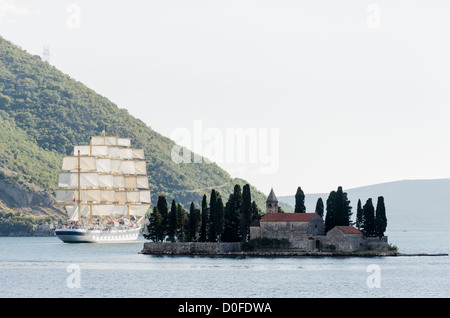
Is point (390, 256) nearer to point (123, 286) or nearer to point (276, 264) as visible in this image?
point (276, 264)

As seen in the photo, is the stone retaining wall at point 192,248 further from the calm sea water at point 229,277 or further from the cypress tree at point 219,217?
the cypress tree at point 219,217

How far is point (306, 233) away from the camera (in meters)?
128

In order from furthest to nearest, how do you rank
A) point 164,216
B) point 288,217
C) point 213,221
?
point 164,216 → point 213,221 → point 288,217

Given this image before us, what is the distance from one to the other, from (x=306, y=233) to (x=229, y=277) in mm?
28600

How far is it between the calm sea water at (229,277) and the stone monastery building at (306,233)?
3.59 meters

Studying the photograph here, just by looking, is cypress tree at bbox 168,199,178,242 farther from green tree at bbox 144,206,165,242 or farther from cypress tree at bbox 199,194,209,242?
cypress tree at bbox 199,194,209,242

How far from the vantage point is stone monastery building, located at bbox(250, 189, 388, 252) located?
416 ft

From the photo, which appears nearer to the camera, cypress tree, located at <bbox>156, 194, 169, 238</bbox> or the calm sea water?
the calm sea water

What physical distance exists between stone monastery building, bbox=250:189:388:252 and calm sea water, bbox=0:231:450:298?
3.59m

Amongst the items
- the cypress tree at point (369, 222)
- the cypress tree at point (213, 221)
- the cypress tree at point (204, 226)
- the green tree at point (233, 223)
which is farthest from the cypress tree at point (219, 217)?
the cypress tree at point (369, 222)

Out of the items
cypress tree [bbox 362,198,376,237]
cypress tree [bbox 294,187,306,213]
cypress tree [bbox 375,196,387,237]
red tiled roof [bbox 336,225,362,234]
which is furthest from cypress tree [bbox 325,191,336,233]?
cypress tree [bbox 375,196,387,237]

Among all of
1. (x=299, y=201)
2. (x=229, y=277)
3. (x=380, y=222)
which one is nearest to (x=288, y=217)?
(x=299, y=201)

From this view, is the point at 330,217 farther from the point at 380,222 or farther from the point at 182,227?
the point at 182,227

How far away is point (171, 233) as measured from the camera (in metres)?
135
